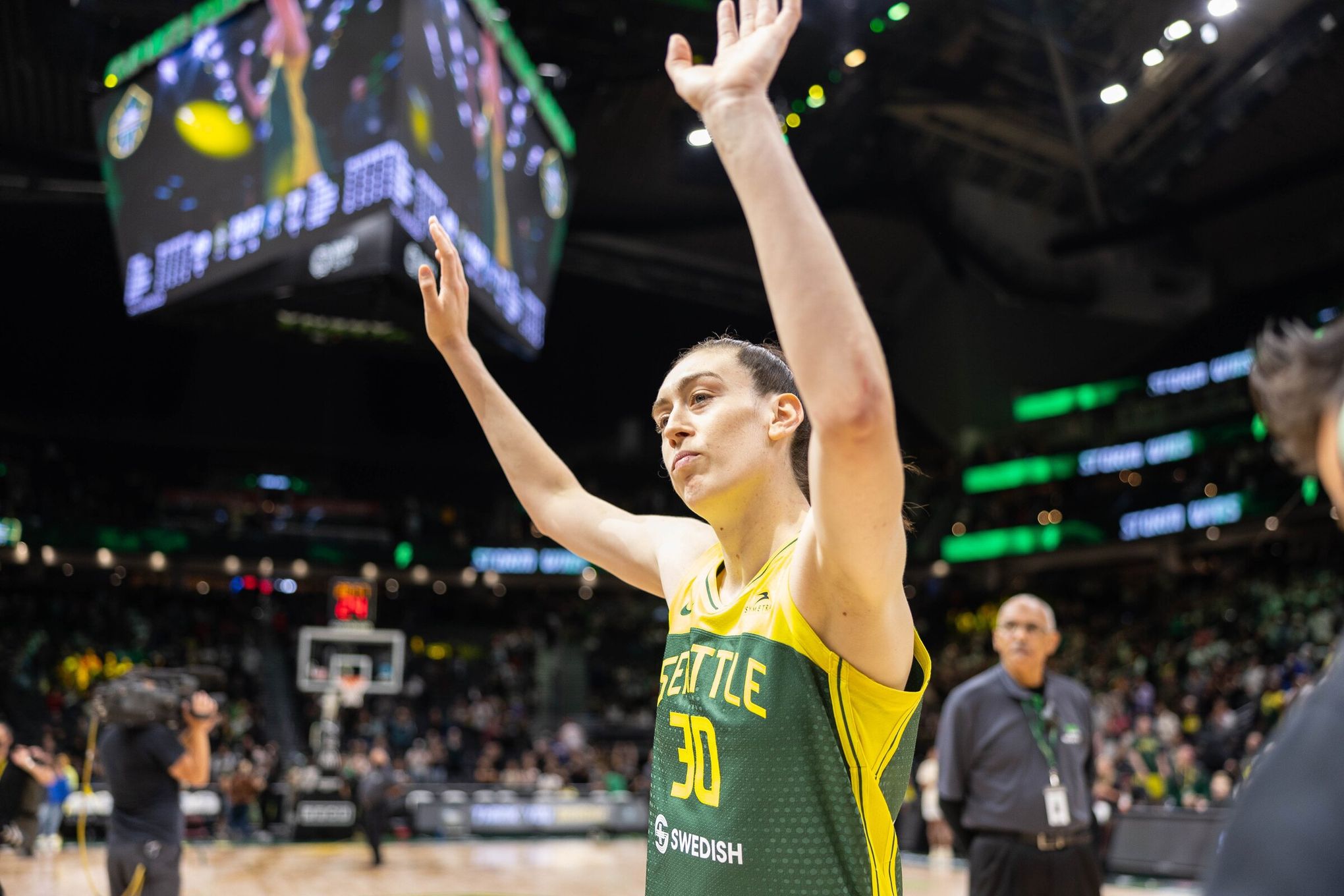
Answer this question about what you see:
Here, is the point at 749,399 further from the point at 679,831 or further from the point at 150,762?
the point at 150,762

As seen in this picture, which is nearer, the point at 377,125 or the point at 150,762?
the point at 150,762

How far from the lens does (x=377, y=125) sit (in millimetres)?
8859

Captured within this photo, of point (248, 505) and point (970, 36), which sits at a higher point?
point (970, 36)

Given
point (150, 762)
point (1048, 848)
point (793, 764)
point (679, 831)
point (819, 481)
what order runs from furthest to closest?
1. point (150, 762)
2. point (1048, 848)
3. point (679, 831)
4. point (793, 764)
5. point (819, 481)

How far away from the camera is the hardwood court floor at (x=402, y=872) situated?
1050cm

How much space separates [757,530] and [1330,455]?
1026 mm

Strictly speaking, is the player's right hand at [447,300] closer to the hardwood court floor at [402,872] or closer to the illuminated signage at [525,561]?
the hardwood court floor at [402,872]

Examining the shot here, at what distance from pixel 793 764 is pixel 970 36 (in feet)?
49.8

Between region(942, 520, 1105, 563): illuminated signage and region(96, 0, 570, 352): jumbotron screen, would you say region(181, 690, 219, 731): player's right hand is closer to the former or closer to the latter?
region(96, 0, 570, 352): jumbotron screen

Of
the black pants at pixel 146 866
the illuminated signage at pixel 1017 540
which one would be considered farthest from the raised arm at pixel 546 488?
the illuminated signage at pixel 1017 540

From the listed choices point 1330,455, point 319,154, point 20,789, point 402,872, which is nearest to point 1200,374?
point 402,872

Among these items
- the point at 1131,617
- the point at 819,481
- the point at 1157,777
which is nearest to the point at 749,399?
the point at 819,481

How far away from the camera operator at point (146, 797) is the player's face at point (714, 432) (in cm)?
407

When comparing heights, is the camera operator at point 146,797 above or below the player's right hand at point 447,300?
below
